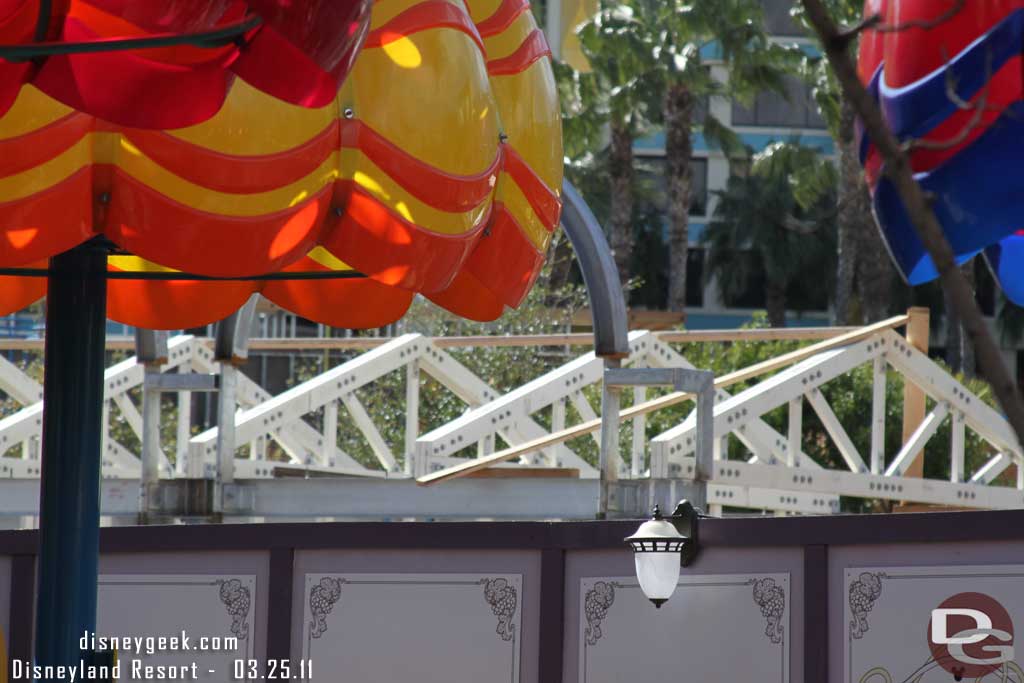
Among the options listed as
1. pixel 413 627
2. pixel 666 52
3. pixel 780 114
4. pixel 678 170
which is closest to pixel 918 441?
pixel 413 627

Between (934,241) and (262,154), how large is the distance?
2.40m

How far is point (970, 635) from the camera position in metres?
6.86

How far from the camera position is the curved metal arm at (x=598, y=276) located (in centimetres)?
728

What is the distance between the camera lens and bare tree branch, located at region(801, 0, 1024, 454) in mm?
2133

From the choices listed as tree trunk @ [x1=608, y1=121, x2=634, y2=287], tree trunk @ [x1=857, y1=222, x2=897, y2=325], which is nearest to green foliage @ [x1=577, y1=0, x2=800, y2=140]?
tree trunk @ [x1=608, y1=121, x2=634, y2=287]

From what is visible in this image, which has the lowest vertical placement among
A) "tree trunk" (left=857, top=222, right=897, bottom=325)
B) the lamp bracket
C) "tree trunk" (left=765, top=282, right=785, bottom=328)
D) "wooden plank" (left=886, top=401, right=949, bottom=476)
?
the lamp bracket

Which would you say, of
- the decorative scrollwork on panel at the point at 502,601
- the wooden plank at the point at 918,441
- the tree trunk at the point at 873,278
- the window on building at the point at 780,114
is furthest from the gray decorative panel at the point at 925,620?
the window on building at the point at 780,114

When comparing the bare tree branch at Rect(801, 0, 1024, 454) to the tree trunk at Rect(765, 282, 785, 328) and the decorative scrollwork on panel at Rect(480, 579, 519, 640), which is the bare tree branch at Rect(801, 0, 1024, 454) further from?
the tree trunk at Rect(765, 282, 785, 328)

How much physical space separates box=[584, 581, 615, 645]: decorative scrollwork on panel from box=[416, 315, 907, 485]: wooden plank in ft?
3.52

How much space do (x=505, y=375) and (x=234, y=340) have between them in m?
12.5

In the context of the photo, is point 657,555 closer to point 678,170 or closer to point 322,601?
point 322,601

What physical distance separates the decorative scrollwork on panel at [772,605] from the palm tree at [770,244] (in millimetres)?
30127

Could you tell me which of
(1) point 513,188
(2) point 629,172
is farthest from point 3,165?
(2) point 629,172

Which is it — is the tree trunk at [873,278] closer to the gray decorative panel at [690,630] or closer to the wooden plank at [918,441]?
the wooden plank at [918,441]
